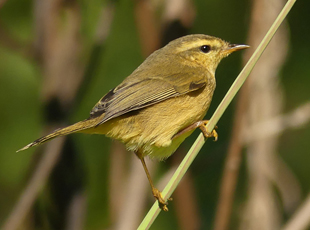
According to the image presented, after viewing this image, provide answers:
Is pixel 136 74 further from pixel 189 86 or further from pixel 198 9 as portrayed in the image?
pixel 198 9

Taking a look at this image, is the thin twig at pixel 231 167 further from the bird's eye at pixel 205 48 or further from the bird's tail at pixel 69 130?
the bird's tail at pixel 69 130

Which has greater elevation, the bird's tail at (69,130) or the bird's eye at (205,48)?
the bird's tail at (69,130)

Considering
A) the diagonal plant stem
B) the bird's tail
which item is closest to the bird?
the bird's tail

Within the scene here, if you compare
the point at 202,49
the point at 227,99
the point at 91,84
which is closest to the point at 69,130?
the point at 227,99

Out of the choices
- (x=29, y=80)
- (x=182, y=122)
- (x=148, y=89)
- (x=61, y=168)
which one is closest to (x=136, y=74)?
(x=148, y=89)

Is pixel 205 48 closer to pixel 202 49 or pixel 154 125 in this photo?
pixel 202 49

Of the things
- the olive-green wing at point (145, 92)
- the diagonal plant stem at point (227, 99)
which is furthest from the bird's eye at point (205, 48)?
the diagonal plant stem at point (227, 99)

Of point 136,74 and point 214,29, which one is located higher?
point 136,74
